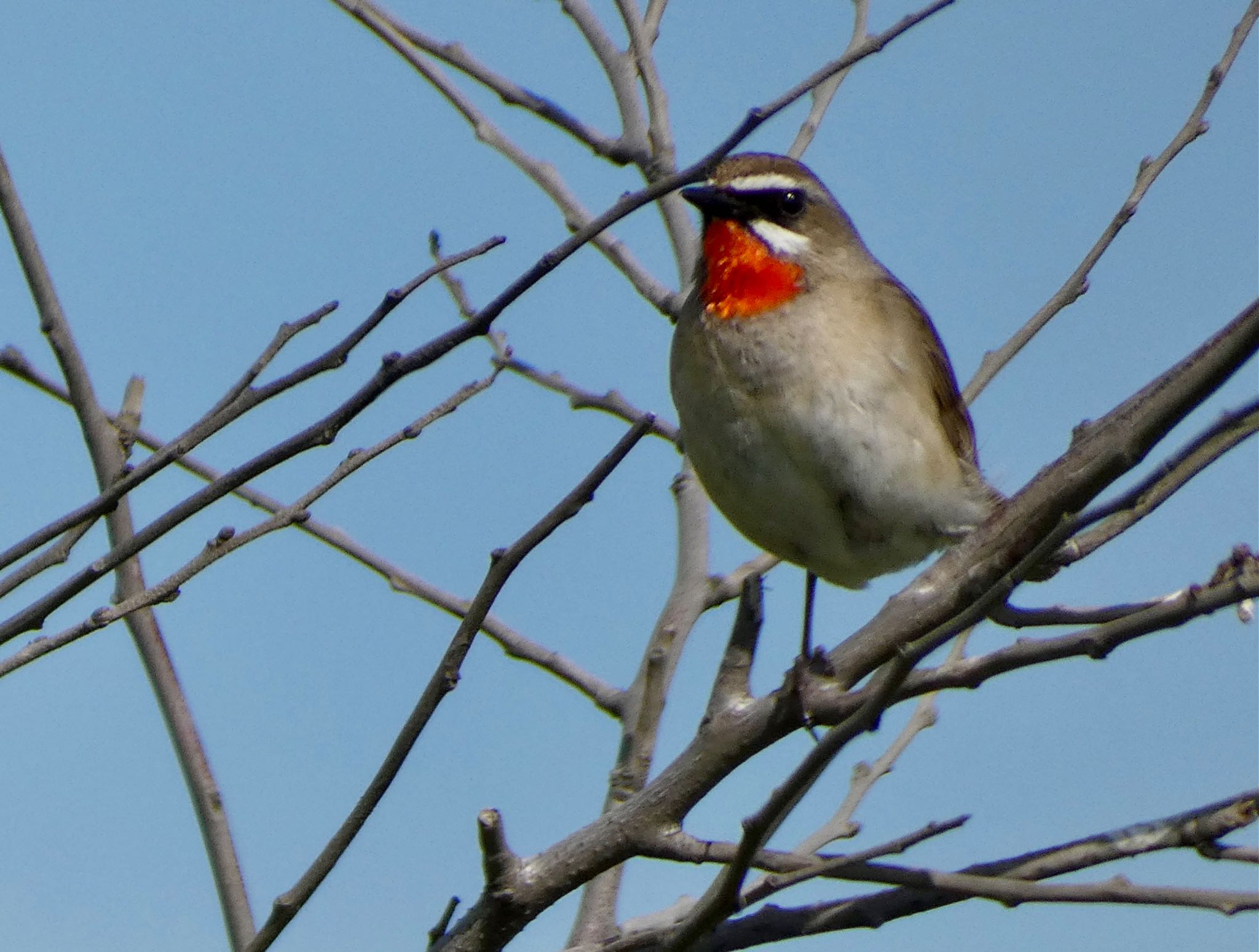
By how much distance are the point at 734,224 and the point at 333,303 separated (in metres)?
2.87

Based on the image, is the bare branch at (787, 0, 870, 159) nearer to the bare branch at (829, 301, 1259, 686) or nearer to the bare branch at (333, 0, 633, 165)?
the bare branch at (333, 0, 633, 165)

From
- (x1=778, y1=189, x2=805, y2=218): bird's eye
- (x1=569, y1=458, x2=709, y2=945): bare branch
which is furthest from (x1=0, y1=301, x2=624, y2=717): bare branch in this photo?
(x1=778, y1=189, x2=805, y2=218): bird's eye

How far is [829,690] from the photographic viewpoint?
3.35 metres

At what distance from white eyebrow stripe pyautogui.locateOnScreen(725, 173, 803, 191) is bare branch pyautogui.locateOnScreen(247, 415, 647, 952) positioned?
3105 mm

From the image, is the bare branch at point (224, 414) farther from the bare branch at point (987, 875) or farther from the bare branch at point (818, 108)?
the bare branch at point (818, 108)

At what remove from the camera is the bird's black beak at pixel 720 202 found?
589cm

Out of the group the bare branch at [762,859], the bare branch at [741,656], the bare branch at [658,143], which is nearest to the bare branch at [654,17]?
the bare branch at [658,143]

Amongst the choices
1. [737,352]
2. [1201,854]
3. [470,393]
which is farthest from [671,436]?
[1201,854]

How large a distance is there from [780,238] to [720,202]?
267mm

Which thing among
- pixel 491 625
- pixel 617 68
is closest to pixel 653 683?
pixel 491 625

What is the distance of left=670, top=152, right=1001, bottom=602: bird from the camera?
16.9 feet

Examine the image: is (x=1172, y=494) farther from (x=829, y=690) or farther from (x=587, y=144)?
(x=587, y=144)

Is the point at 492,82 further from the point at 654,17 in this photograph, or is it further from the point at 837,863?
the point at 837,863

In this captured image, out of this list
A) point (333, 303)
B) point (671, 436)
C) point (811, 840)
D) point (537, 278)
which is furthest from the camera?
point (671, 436)
